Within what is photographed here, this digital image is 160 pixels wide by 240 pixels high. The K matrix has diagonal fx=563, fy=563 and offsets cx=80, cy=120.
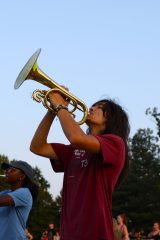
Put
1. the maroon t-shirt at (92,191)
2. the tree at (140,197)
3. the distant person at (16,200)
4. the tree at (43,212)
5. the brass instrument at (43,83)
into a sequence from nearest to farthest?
the maroon t-shirt at (92,191) < the brass instrument at (43,83) < the distant person at (16,200) < the tree at (140,197) < the tree at (43,212)

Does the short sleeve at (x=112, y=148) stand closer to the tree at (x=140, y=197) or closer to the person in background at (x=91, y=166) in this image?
the person in background at (x=91, y=166)

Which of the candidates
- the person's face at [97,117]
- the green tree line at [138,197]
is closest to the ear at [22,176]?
the person's face at [97,117]

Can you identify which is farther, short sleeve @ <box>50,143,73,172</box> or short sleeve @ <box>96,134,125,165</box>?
short sleeve @ <box>50,143,73,172</box>

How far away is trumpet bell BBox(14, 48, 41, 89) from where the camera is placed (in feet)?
15.0

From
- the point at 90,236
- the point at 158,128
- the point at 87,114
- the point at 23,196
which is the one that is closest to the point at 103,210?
the point at 90,236

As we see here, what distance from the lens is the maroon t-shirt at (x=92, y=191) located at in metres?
4.04

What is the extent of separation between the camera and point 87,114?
4.44m

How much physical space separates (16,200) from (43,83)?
1.85m

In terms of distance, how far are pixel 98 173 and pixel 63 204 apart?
1.21 ft

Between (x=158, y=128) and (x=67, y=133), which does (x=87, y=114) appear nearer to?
(x=67, y=133)

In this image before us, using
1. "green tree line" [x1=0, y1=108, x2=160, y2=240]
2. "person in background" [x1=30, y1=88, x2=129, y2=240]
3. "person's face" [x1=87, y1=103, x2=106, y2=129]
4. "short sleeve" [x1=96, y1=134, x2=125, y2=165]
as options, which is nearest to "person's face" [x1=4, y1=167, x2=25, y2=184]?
"person in background" [x1=30, y1=88, x2=129, y2=240]

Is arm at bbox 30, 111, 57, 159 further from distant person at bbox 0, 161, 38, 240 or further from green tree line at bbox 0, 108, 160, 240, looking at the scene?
green tree line at bbox 0, 108, 160, 240

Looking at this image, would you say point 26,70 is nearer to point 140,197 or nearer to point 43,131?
point 43,131

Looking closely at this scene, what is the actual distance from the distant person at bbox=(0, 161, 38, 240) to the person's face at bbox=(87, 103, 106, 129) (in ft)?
5.64
